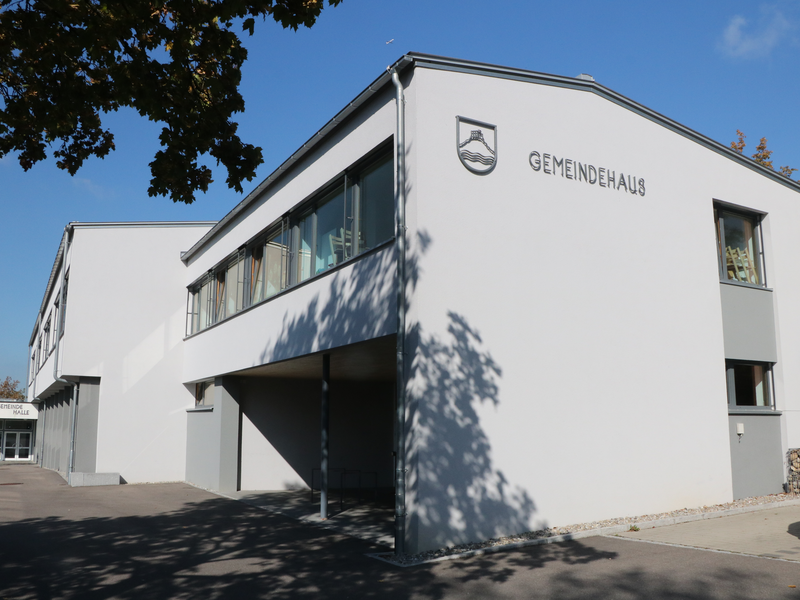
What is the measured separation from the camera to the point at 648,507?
439 inches

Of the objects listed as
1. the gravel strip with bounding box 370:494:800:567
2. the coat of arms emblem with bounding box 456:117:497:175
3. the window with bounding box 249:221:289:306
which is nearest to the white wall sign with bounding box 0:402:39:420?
the window with bounding box 249:221:289:306

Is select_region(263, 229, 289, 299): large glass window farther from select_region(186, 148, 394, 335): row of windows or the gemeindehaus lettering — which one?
the gemeindehaus lettering

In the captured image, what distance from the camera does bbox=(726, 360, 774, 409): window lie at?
1335 centimetres

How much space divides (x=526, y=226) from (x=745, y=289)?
6028mm

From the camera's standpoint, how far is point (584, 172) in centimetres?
1136

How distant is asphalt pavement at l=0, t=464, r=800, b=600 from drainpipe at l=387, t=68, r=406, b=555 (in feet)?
1.97

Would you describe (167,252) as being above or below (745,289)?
above

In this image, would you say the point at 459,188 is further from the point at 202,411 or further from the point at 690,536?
the point at 202,411

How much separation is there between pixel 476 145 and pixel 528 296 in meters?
2.32

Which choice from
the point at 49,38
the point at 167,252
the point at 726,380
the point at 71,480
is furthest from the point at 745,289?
the point at 71,480

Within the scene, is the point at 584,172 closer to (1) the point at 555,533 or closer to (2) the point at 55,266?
(1) the point at 555,533

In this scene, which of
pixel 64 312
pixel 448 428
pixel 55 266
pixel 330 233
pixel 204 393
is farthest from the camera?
pixel 55 266

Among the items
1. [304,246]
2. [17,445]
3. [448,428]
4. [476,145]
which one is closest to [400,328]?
[448,428]

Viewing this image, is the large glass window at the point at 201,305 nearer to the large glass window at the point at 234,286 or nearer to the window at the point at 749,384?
the large glass window at the point at 234,286
